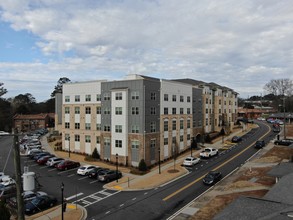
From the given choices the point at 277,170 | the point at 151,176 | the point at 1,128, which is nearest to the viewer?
the point at 277,170

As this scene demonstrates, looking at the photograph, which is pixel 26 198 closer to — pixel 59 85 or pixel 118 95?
pixel 118 95

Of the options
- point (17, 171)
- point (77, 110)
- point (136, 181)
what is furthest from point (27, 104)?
point (17, 171)

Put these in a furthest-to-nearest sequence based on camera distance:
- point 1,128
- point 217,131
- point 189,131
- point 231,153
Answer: point 1,128 < point 217,131 < point 189,131 < point 231,153

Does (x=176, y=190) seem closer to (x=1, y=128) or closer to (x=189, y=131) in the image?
(x=189, y=131)

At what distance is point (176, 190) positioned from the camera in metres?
30.9

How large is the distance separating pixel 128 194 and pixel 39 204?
977 cm

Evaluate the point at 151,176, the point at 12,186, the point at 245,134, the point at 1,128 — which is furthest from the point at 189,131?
the point at 1,128

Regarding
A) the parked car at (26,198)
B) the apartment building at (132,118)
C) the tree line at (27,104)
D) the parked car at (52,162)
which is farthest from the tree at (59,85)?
the parked car at (26,198)

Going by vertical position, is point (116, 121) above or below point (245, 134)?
above

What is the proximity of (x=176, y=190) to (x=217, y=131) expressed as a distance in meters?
46.3

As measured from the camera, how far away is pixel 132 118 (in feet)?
146

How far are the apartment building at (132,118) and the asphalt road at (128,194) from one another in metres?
8.40

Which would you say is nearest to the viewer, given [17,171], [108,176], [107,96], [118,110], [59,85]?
[17,171]

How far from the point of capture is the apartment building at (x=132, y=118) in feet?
145
